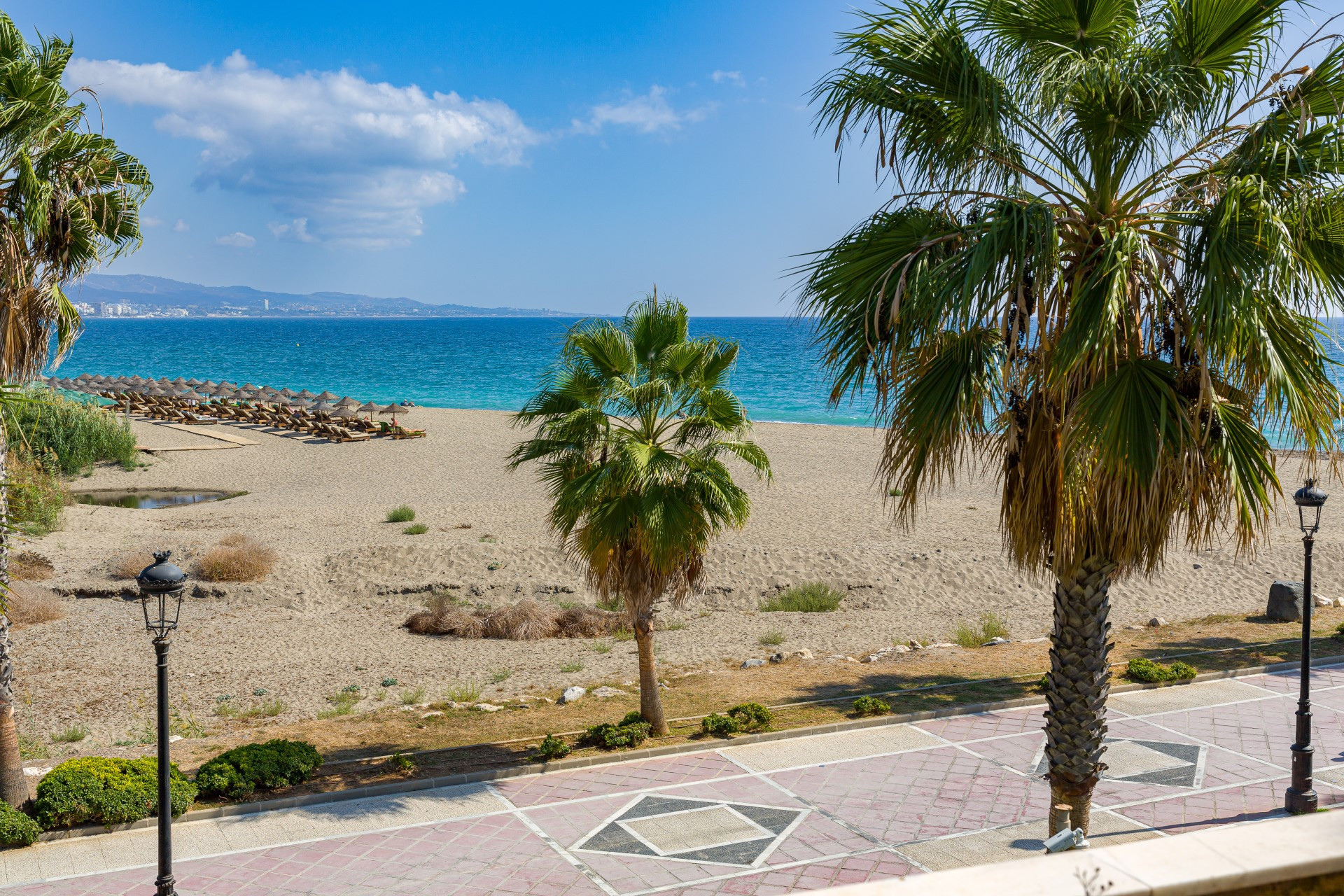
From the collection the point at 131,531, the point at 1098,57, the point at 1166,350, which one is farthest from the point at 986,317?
the point at 131,531

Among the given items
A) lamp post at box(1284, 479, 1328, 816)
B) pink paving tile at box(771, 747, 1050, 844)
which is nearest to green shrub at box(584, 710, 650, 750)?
pink paving tile at box(771, 747, 1050, 844)

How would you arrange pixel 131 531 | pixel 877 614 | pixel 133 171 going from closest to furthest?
pixel 133 171
pixel 877 614
pixel 131 531

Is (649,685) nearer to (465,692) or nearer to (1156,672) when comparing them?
(465,692)

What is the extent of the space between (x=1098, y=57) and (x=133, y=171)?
9.39 m

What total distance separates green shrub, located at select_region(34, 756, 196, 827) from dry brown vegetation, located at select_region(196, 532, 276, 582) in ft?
35.2

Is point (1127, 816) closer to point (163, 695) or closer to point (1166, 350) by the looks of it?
point (1166, 350)

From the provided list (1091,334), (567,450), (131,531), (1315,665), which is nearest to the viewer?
(1091,334)

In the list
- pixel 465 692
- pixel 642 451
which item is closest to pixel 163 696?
pixel 642 451

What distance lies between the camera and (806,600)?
790 inches

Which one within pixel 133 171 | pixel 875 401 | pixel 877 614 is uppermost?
pixel 133 171

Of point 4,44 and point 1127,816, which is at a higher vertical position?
point 4,44

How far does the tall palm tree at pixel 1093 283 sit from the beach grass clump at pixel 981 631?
9895 mm

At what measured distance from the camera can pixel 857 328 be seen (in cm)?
717

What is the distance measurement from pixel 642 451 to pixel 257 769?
5.16 m
